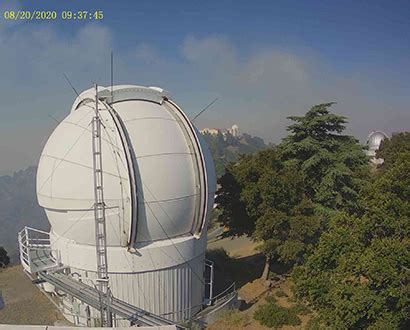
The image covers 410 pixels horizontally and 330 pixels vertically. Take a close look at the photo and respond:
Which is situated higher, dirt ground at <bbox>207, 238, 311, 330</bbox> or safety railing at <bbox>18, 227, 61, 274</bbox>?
safety railing at <bbox>18, 227, 61, 274</bbox>

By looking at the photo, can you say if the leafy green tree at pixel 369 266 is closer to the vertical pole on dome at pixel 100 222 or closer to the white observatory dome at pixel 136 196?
the white observatory dome at pixel 136 196

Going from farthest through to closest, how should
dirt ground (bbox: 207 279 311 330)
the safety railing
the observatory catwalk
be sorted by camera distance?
dirt ground (bbox: 207 279 311 330), the safety railing, the observatory catwalk

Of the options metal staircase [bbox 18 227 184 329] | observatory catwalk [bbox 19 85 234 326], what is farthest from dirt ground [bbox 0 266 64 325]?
metal staircase [bbox 18 227 184 329]

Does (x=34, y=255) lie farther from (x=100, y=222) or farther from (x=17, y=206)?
(x=17, y=206)

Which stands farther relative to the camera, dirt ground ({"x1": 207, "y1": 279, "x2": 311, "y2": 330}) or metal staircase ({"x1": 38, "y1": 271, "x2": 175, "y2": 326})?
dirt ground ({"x1": 207, "y1": 279, "x2": 311, "y2": 330})

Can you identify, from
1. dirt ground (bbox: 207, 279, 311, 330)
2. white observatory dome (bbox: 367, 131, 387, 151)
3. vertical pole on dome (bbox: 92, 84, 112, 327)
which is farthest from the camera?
white observatory dome (bbox: 367, 131, 387, 151)

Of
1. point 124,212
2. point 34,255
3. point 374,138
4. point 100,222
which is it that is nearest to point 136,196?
point 124,212

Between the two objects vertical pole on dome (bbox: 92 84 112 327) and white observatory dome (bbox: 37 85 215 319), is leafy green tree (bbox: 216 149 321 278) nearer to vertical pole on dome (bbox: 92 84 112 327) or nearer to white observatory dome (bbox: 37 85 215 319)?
white observatory dome (bbox: 37 85 215 319)

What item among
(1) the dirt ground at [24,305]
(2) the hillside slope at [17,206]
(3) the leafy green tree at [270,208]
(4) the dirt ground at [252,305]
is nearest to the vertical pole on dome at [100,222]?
(1) the dirt ground at [24,305]
